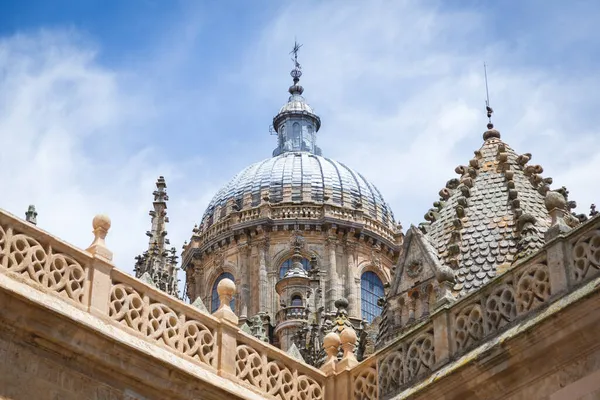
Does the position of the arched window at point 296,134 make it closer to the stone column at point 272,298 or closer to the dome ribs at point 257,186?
the dome ribs at point 257,186

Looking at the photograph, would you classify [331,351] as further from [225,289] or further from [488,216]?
[488,216]

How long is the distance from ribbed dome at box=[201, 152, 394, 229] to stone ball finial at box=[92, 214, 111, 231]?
35284 millimetres

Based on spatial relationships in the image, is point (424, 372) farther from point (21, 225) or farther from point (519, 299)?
point (21, 225)

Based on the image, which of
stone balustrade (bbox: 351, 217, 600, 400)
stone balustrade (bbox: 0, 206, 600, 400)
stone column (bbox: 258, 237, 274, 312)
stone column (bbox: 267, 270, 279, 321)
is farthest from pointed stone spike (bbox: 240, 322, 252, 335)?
stone balustrade (bbox: 351, 217, 600, 400)

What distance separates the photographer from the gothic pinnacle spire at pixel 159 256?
37.1 metres

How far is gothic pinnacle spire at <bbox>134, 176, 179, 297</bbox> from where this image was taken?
37062mm

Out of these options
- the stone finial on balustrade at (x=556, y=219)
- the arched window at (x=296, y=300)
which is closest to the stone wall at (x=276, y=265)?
the arched window at (x=296, y=300)

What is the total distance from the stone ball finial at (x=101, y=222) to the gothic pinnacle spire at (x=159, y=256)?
76.3 feet

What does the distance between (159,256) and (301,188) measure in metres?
11.7

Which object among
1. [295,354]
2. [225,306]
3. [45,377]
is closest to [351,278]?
[295,354]

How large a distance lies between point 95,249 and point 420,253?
29.7 feet

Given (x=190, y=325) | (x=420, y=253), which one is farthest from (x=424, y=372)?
(x=420, y=253)

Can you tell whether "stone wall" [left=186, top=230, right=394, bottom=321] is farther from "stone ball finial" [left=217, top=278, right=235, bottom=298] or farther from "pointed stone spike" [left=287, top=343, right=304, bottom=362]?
"stone ball finial" [left=217, top=278, right=235, bottom=298]

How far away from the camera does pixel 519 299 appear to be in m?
12.0
